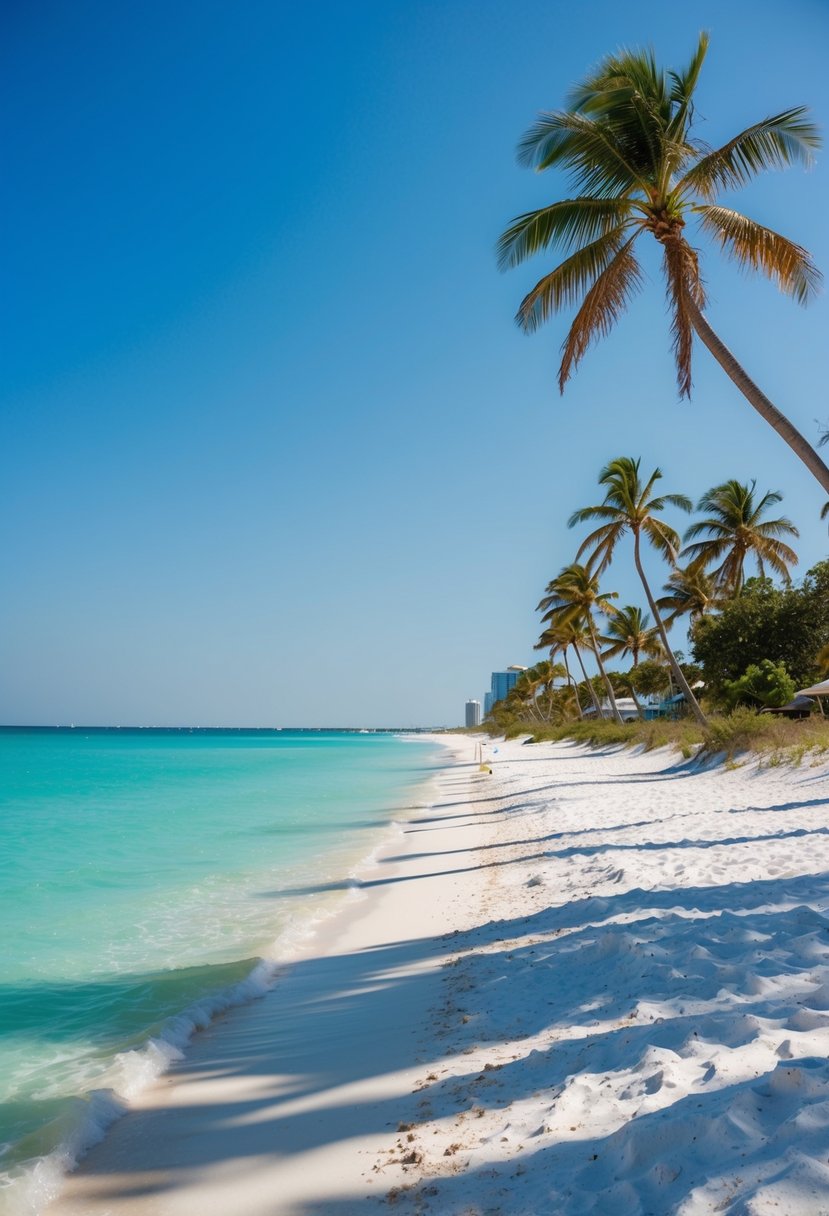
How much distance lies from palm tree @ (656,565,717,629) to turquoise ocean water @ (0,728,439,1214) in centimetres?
2575

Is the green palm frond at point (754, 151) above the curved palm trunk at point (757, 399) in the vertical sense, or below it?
above

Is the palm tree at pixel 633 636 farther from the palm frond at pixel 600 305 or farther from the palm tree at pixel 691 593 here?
the palm frond at pixel 600 305

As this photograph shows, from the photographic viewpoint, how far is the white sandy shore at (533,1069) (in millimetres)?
2381

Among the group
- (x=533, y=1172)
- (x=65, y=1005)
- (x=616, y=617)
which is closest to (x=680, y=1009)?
(x=533, y=1172)

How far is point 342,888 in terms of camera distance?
9711 mm

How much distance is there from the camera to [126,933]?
26.7 ft

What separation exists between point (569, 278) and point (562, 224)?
834mm

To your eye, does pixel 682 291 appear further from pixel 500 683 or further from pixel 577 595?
pixel 500 683

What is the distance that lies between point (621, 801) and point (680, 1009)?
11036 millimetres

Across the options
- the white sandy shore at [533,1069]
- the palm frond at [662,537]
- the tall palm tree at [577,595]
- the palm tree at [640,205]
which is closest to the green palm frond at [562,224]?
the palm tree at [640,205]

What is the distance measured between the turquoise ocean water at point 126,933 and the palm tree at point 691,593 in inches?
1014

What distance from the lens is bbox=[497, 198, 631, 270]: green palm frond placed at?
36.3 ft

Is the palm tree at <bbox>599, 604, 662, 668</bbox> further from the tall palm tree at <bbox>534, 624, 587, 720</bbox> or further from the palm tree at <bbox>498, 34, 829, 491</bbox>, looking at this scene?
the palm tree at <bbox>498, 34, 829, 491</bbox>

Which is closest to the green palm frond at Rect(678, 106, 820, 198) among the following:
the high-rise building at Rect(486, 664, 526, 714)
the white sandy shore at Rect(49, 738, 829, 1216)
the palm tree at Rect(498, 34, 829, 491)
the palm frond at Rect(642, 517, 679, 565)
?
the palm tree at Rect(498, 34, 829, 491)
